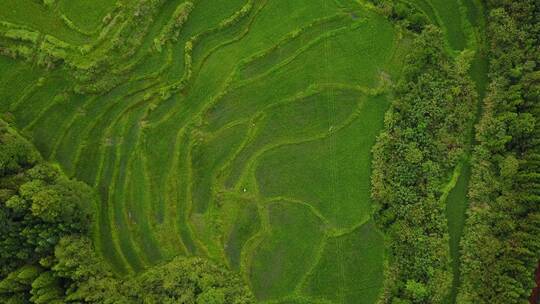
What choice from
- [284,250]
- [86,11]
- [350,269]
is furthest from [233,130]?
[86,11]

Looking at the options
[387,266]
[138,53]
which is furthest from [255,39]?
[387,266]

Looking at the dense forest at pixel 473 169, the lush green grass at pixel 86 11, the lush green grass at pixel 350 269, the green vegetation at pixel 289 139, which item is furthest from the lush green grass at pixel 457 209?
the lush green grass at pixel 86 11

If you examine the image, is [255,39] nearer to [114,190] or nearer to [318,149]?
[318,149]

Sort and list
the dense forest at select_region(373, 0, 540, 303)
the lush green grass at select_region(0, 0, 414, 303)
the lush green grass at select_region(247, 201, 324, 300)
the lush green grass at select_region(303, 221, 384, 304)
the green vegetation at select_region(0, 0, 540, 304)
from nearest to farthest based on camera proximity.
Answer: the dense forest at select_region(373, 0, 540, 303) → the green vegetation at select_region(0, 0, 540, 304) → the lush green grass at select_region(247, 201, 324, 300) → the lush green grass at select_region(303, 221, 384, 304) → the lush green grass at select_region(0, 0, 414, 303)

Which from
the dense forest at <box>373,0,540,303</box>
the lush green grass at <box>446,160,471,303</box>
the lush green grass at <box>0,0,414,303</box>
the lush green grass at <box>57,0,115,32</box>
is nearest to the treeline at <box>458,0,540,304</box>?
the dense forest at <box>373,0,540,303</box>

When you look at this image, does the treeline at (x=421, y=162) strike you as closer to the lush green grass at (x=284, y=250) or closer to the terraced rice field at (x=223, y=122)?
the terraced rice field at (x=223, y=122)

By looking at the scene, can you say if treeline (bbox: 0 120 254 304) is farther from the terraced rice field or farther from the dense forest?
the dense forest

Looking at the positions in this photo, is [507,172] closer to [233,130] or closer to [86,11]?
[233,130]
